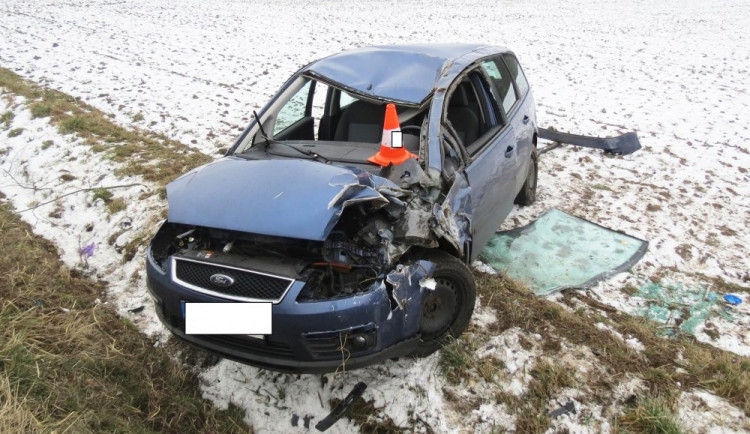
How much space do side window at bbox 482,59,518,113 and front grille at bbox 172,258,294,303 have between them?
95.3 inches

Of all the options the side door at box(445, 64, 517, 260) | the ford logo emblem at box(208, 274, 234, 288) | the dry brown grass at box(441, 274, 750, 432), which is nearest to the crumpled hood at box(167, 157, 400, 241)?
the ford logo emblem at box(208, 274, 234, 288)

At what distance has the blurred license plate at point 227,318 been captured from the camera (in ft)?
7.14

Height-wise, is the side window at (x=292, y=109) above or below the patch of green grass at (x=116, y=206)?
above

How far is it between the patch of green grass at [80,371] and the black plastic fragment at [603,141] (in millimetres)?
4909

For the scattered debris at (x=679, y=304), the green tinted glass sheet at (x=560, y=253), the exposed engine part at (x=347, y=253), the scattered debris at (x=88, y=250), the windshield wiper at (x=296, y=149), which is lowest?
the scattered debris at (x=88, y=250)

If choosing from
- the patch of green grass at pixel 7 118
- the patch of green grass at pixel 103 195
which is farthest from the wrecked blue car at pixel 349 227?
the patch of green grass at pixel 7 118

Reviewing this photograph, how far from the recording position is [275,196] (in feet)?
7.86

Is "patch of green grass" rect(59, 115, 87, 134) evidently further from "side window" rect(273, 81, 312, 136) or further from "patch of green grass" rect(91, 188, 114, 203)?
"side window" rect(273, 81, 312, 136)

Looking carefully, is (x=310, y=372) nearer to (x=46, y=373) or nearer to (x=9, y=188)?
(x=46, y=373)

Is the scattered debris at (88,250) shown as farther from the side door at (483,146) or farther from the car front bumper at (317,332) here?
the side door at (483,146)

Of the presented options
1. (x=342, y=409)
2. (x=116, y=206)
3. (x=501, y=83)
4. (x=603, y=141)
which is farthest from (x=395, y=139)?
(x=603, y=141)

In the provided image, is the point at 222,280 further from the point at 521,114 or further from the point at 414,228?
the point at 521,114

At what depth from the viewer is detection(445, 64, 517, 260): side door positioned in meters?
3.21

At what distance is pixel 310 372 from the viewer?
7.38 ft
